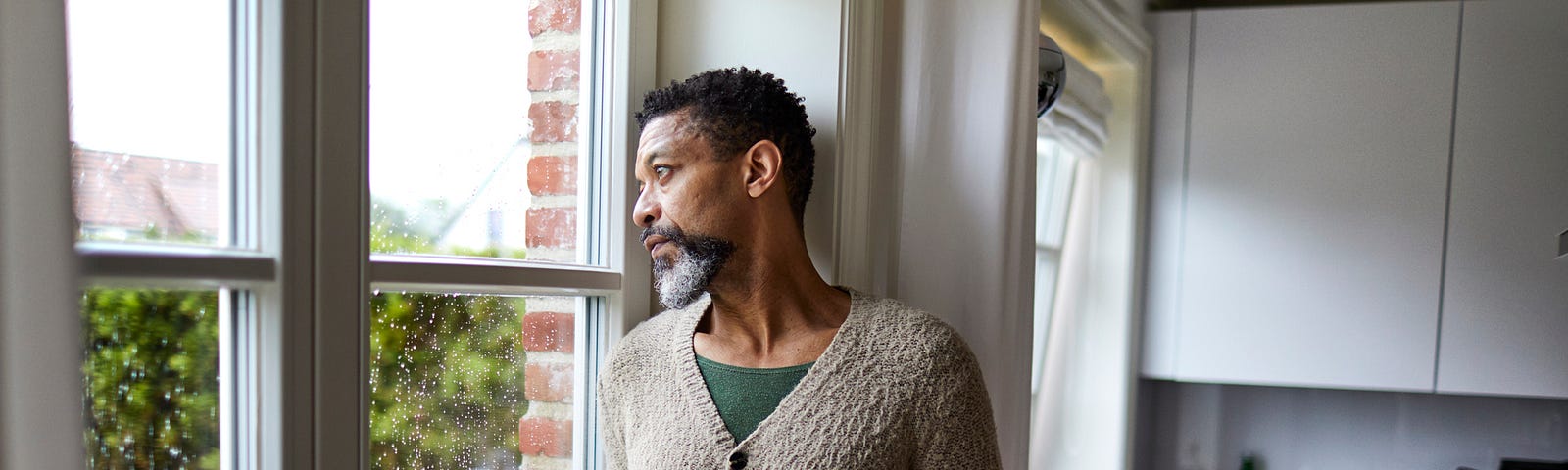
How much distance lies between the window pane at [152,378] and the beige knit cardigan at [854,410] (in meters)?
0.44

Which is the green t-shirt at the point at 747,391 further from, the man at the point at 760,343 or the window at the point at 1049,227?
the window at the point at 1049,227

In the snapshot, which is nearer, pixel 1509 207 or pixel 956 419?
pixel 956 419

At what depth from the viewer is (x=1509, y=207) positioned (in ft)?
8.16

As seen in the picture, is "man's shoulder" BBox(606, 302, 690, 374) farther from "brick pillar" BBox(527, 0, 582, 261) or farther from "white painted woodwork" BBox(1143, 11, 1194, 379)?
"white painted woodwork" BBox(1143, 11, 1194, 379)

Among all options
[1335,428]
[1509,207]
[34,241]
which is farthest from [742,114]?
[1335,428]

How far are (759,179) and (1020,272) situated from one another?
1.55ft

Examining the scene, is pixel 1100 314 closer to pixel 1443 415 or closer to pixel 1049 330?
pixel 1049 330

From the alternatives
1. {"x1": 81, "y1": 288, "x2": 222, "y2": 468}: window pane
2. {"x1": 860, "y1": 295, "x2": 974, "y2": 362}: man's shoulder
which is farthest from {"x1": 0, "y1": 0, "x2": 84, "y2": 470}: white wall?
{"x1": 860, "y1": 295, "x2": 974, "y2": 362}: man's shoulder

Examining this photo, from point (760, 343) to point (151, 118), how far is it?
62 centimetres

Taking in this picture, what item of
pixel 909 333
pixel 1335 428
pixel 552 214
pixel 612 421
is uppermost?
pixel 552 214

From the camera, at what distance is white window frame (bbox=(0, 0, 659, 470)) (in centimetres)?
58

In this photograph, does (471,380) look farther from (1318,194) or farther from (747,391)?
(1318,194)

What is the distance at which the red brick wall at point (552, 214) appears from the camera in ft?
4.16

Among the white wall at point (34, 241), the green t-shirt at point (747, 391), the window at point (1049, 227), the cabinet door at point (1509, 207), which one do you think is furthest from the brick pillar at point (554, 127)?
the cabinet door at point (1509, 207)
